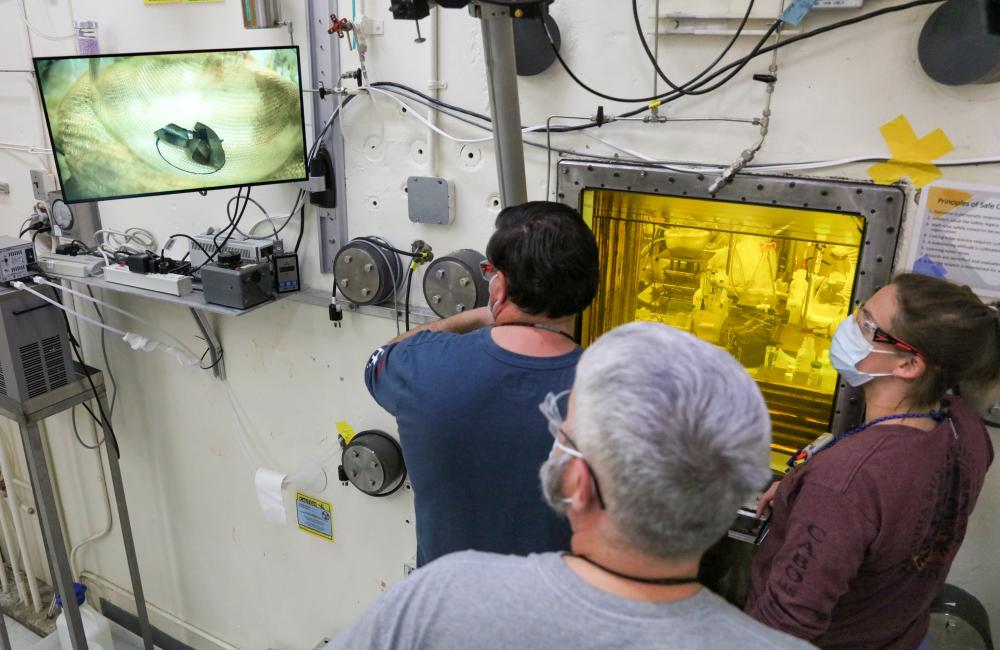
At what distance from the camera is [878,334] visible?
1.14 metres

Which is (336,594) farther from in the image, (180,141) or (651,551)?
(651,551)

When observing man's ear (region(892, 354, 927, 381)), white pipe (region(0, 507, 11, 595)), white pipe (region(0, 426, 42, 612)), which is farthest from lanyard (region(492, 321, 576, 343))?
white pipe (region(0, 507, 11, 595))

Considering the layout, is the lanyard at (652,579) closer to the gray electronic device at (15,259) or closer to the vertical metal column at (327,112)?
the vertical metal column at (327,112)

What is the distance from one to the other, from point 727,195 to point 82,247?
1863 mm

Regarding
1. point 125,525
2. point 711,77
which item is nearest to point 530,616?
point 711,77

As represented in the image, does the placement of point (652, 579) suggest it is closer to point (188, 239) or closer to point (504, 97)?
Answer: point (504, 97)

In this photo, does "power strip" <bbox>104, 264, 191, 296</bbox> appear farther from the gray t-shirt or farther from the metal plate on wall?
the gray t-shirt

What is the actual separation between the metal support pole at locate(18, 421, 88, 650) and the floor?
703mm

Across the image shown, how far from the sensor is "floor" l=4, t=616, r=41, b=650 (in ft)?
8.81

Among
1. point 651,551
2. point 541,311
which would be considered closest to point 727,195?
point 541,311

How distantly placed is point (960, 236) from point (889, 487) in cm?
51

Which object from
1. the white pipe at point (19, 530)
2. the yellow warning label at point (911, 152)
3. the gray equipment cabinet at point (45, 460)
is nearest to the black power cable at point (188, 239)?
the gray equipment cabinet at point (45, 460)

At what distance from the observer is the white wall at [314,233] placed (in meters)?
1.26

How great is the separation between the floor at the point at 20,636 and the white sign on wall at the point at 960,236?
3214 mm
